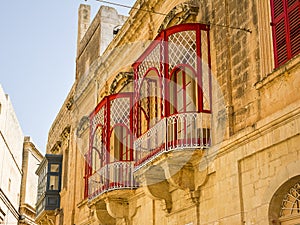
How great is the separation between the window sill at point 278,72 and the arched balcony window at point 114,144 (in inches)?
195

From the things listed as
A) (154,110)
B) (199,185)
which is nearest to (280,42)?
(199,185)

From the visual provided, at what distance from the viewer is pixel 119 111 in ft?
42.5

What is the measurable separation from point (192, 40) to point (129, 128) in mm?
3391

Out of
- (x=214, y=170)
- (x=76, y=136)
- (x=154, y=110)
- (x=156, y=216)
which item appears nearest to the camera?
(x=214, y=170)

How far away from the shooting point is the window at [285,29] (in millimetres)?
7262

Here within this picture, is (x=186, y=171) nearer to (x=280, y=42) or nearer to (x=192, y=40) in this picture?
(x=192, y=40)

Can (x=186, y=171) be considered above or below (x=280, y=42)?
below

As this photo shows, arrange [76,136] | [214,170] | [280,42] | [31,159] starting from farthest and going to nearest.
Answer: [31,159] < [76,136] < [214,170] < [280,42]

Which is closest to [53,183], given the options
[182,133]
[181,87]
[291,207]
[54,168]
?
[54,168]

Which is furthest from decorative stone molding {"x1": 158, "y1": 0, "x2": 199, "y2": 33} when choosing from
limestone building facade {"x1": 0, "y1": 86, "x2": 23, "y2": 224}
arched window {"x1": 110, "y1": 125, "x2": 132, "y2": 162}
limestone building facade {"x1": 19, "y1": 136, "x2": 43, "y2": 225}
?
limestone building facade {"x1": 19, "y1": 136, "x2": 43, "y2": 225}

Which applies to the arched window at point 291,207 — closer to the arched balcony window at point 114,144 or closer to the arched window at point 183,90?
the arched window at point 183,90

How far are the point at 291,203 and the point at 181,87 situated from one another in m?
3.96

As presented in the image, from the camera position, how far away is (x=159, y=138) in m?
9.91

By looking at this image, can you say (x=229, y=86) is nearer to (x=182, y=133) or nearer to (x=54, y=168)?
(x=182, y=133)
